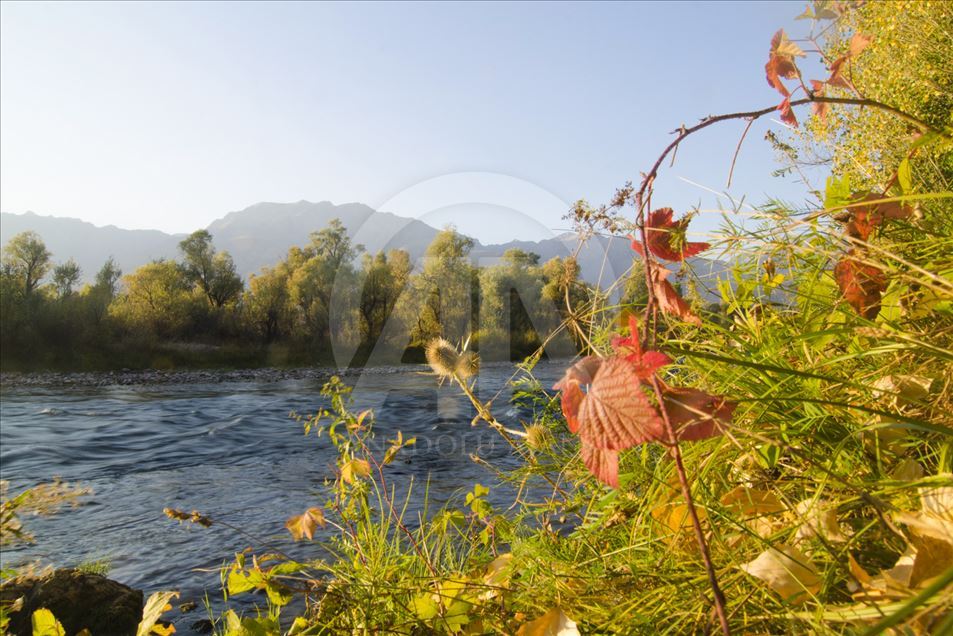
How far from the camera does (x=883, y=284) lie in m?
1.10

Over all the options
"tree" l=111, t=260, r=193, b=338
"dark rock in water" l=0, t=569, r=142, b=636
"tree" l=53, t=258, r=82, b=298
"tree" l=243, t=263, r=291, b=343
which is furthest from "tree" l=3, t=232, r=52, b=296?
"dark rock in water" l=0, t=569, r=142, b=636

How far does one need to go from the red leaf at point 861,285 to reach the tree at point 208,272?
41.8 meters

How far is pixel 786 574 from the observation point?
25.2 inches

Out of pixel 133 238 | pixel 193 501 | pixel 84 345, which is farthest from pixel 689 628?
pixel 133 238

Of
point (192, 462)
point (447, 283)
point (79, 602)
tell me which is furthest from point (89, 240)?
point (79, 602)

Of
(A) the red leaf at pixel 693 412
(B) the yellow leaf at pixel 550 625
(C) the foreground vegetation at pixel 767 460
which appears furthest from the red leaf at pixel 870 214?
(B) the yellow leaf at pixel 550 625

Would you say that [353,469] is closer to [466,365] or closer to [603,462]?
[466,365]

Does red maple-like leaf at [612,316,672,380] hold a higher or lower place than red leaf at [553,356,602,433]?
higher

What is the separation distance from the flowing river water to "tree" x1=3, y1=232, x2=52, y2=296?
17.1m

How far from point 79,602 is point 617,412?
17.1 feet

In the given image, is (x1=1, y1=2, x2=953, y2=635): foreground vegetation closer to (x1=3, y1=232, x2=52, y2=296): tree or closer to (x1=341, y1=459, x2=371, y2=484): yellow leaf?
(x1=341, y1=459, x2=371, y2=484): yellow leaf

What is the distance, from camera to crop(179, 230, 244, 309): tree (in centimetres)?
3931

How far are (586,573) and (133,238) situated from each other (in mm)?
210517

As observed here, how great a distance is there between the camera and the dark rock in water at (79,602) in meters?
4.09
